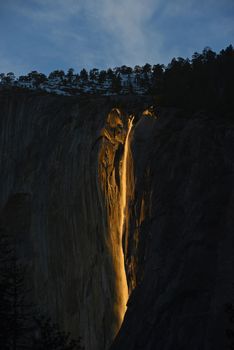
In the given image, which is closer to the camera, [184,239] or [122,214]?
[184,239]

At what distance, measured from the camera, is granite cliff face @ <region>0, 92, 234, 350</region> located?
85.7ft

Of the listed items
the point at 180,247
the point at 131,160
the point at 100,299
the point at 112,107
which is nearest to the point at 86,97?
the point at 112,107

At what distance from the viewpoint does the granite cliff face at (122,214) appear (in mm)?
26109

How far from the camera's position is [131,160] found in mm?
38344

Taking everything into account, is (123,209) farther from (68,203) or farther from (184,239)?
(184,239)

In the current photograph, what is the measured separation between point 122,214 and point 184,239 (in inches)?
401

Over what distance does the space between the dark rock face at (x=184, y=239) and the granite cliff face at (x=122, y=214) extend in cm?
6

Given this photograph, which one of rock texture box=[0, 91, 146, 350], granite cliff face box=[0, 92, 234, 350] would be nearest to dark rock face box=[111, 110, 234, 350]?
granite cliff face box=[0, 92, 234, 350]

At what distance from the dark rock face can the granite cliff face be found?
58mm

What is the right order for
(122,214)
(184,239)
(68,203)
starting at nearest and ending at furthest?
(184,239) < (122,214) < (68,203)

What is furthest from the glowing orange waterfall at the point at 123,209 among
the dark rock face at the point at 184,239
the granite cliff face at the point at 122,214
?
the dark rock face at the point at 184,239

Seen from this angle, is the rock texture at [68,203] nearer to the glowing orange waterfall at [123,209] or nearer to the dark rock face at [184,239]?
the glowing orange waterfall at [123,209]

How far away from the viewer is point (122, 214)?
1505 inches

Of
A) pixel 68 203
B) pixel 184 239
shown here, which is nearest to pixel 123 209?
pixel 68 203
